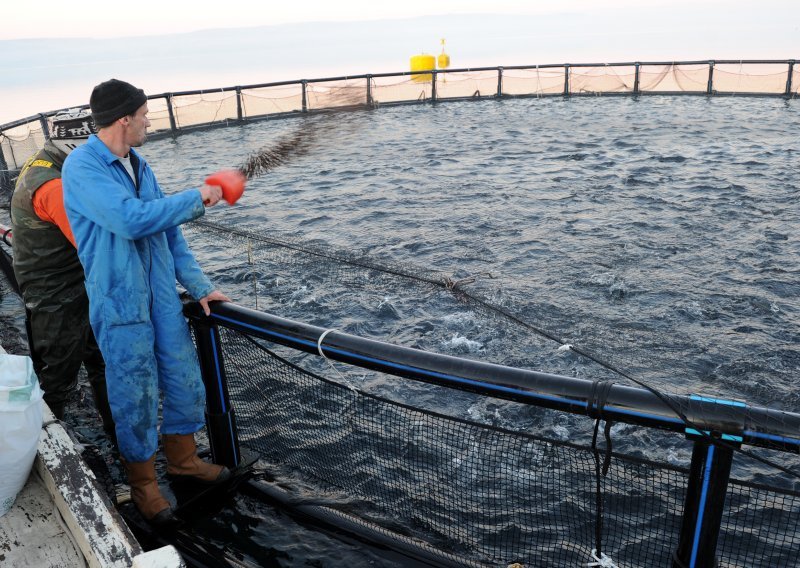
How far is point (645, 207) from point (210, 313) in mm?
9162

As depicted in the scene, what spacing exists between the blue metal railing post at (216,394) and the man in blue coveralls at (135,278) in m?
0.08

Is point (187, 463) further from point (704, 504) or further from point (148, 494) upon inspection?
point (704, 504)

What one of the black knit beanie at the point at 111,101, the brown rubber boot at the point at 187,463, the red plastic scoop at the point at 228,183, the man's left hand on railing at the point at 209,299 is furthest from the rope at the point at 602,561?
the black knit beanie at the point at 111,101

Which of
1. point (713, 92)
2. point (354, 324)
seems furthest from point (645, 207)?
point (713, 92)

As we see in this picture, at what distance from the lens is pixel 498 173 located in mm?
13898

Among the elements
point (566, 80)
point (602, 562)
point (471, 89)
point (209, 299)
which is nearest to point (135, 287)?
point (209, 299)

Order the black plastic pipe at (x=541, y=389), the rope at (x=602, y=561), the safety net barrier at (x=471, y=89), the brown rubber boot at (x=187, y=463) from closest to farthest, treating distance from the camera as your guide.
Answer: the black plastic pipe at (x=541, y=389)
the rope at (x=602, y=561)
the brown rubber boot at (x=187, y=463)
the safety net barrier at (x=471, y=89)

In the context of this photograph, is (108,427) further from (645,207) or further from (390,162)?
(390,162)

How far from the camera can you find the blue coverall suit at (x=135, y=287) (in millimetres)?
3311

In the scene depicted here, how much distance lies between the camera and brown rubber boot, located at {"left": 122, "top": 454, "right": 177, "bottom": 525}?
12.2 feet

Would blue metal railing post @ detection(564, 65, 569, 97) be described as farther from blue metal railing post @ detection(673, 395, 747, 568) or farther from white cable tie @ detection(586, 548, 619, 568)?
blue metal railing post @ detection(673, 395, 747, 568)

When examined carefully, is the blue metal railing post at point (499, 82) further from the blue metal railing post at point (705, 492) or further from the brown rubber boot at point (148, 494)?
the blue metal railing post at point (705, 492)

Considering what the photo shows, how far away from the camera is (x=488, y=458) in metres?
4.65

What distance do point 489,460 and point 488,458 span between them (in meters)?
0.91
